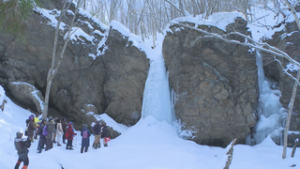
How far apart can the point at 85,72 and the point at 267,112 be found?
38.1 ft

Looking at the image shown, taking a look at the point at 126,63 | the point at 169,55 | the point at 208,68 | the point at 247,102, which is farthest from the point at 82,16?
the point at 247,102

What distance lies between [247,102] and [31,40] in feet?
45.0

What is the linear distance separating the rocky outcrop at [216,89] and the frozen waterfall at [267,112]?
602mm

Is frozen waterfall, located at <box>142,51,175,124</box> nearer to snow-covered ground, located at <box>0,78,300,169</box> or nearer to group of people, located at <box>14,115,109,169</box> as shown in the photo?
snow-covered ground, located at <box>0,78,300,169</box>

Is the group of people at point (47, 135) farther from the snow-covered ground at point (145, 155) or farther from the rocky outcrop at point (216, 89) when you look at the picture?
the rocky outcrop at point (216, 89)

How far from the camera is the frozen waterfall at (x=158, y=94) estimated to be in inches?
532

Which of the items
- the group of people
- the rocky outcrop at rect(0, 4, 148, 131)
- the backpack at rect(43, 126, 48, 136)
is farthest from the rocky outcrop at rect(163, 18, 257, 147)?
the backpack at rect(43, 126, 48, 136)

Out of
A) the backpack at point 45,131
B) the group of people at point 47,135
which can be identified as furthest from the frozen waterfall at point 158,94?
the backpack at point 45,131

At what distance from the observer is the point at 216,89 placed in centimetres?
1268

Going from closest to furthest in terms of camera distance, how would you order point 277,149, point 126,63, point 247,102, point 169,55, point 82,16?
point 277,149
point 247,102
point 169,55
point 126,63
point 82,16

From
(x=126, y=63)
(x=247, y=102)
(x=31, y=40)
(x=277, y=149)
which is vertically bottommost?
(x=277, y=149)

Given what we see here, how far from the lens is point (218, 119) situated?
→ 12.7m

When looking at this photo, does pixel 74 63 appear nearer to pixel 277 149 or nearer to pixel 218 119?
pixel 218 119

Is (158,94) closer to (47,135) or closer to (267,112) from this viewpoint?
(267,112)
